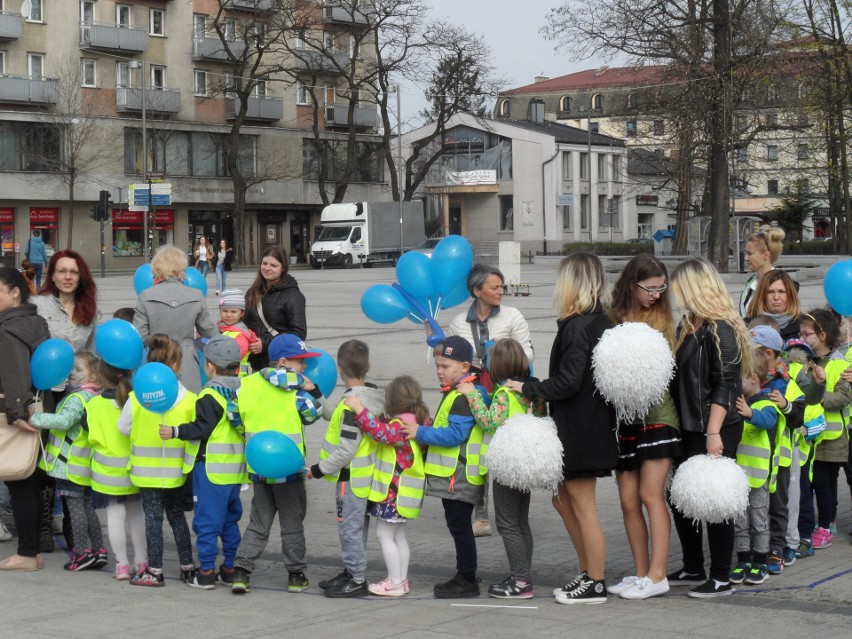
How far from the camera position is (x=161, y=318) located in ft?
27.3

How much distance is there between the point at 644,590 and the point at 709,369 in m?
1.15

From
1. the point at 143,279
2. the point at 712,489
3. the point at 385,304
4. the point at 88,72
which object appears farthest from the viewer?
the point at 88,72

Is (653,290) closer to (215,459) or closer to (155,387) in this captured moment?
(215,459)

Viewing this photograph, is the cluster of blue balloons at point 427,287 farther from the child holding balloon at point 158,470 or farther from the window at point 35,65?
the window at point 35,65

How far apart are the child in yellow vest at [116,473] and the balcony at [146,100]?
56.0m

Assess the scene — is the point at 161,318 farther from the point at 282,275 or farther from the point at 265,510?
the point at 265,510

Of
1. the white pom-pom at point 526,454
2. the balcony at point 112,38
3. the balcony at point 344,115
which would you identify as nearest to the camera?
the white pom-pom at point 526,454

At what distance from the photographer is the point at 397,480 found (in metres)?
6.47

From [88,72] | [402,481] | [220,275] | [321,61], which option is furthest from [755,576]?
[321,61]

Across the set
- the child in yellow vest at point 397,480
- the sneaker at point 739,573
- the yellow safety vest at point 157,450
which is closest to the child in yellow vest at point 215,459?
the yellow safety vest at point 157,450

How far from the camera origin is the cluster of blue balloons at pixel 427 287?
8.25 m

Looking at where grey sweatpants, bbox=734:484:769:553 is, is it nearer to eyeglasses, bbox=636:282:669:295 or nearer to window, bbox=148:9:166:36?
eyeglasses, bbox=636:282:669:295

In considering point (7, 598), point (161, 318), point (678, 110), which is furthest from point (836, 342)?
point (678, 110)

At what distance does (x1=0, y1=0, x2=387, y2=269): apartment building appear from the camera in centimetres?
5691
